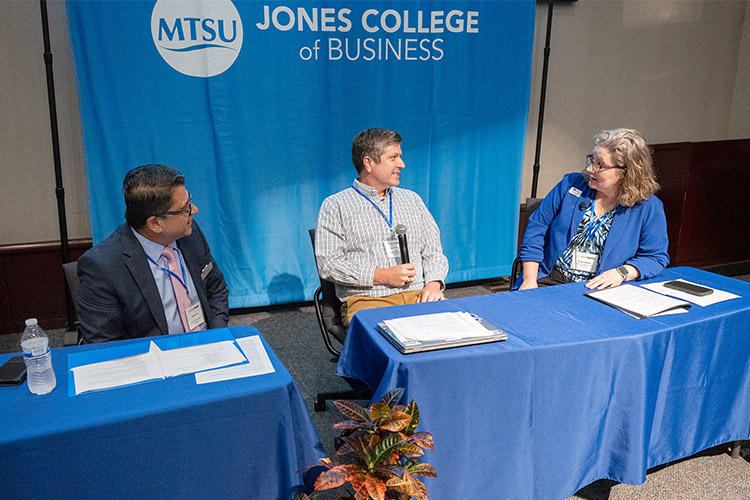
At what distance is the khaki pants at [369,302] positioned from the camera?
258cm

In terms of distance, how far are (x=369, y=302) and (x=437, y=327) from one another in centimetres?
69

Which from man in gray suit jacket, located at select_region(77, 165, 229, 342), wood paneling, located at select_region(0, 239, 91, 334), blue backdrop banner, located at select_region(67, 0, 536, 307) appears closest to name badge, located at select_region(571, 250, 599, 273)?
blue backdrop banner, located at select_region(67, 0, 536, 307)

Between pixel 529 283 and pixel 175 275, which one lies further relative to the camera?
pixel 529 283

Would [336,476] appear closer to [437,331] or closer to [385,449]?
[385,449]

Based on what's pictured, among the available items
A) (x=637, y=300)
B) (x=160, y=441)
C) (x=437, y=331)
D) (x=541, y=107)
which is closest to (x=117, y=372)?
(x=160, y=441)

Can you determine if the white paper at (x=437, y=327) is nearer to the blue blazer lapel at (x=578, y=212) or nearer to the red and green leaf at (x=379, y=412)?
the red and green leaf at (x=379, y=412)

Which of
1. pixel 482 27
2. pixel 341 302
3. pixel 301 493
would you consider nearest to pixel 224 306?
pixel 341 302

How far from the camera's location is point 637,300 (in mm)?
2227

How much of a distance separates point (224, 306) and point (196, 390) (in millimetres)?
943

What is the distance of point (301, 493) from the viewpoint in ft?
5.20

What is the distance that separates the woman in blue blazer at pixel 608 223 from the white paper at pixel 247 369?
1472 millimetres

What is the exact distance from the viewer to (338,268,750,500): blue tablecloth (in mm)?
1753

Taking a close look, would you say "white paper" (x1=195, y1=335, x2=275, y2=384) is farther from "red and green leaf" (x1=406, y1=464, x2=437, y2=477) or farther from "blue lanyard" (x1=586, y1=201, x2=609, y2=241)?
"blue lanyard" (x1=586, y1=201, x2=609, y2=241)

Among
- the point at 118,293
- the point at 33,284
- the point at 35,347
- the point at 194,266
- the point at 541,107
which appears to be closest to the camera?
the point at 35,347
